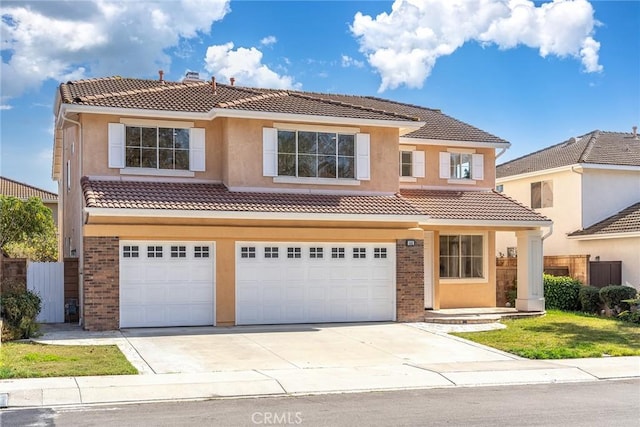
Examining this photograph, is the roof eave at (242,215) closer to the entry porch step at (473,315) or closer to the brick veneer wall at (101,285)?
the brick veneer wall at (101,285)

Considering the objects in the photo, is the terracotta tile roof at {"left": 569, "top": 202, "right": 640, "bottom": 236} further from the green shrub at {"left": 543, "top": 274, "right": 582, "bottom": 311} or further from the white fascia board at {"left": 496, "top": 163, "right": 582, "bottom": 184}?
the green shrub at {"left": 543, "top": 274, "right": 582, "bottom": 311}

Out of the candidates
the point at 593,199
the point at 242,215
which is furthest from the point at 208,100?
the point at 593,199

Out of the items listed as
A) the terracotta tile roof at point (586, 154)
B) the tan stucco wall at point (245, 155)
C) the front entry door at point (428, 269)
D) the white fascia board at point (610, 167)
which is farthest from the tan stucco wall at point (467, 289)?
the terracotta tile roof at point (586, 154)

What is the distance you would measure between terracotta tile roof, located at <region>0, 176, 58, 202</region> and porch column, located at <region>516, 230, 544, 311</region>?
98.3 feet

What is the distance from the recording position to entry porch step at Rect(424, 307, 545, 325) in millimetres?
21531

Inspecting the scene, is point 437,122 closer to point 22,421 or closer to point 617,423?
point 617,423

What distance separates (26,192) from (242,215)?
30395 millimetres

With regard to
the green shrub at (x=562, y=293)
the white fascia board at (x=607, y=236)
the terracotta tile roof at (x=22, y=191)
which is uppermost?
the terracotta tile roof at (x=22, y=191)

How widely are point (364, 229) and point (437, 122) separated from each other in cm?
769

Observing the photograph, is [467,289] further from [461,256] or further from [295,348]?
[295,348]

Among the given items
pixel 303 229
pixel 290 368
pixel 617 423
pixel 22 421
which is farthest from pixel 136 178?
pixel 617 423

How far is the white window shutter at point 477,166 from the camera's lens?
85.3 ft

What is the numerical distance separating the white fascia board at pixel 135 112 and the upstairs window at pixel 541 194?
15.8 m

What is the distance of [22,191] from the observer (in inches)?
1804
